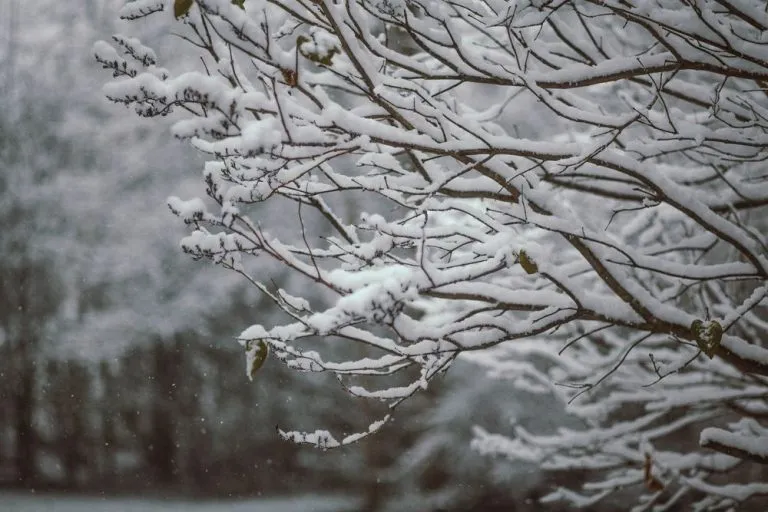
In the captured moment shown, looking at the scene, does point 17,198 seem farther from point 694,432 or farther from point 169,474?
point 694,432

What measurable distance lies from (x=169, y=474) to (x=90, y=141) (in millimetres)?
4611

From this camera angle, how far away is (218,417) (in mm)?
7969

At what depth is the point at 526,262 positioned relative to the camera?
4.83ft

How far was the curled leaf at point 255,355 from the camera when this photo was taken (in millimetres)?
1470

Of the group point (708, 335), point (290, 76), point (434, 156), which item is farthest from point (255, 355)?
point (708, 335)

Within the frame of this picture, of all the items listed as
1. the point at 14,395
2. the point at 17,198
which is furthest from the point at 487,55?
the point at 14,395

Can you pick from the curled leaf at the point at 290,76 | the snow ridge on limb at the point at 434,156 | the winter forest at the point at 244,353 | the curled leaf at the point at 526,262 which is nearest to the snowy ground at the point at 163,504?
the winter forest at the point at 244,353

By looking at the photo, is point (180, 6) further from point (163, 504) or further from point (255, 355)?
point (163, 504)

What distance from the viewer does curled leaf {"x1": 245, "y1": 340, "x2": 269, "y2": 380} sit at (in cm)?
147

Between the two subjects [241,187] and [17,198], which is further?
[17,198]

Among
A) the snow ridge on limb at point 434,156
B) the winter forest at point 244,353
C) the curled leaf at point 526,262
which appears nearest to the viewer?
the snow ridge on limb at point 434,156

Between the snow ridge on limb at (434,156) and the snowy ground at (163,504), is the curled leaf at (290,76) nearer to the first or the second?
the snow ridge on limb at (434,156)

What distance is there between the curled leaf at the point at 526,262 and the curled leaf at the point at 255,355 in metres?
0.67

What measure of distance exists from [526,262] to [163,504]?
7866 mm
